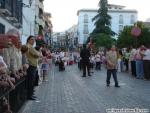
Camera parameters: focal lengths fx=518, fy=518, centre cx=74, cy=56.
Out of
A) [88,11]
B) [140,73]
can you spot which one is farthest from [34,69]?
[88,11]

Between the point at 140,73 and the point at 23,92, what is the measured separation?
13.5 m

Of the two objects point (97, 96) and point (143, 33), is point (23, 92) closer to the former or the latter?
point (97, 96)

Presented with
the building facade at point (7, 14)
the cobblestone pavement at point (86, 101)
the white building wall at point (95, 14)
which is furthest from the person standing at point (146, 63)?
the white building wall at point (95, 14)

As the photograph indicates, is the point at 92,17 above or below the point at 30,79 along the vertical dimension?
above

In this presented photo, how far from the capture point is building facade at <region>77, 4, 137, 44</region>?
496 ft

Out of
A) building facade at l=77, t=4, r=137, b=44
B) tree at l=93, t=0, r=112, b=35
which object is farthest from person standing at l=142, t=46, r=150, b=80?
building facade at l=77, t=4, r=137, b=44

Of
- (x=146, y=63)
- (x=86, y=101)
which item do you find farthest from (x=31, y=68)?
(x=146, y=63)

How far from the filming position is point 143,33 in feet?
250

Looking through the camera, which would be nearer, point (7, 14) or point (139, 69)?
point (139, 69)

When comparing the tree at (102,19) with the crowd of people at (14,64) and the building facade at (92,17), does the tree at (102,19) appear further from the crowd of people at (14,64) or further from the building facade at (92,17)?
the crowd of people at (14,64)

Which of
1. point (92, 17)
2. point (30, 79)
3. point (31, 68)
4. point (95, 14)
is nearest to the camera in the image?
point (30, 79)

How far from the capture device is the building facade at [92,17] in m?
151

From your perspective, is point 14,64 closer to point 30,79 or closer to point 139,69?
point 30,79

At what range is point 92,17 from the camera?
15025cm
